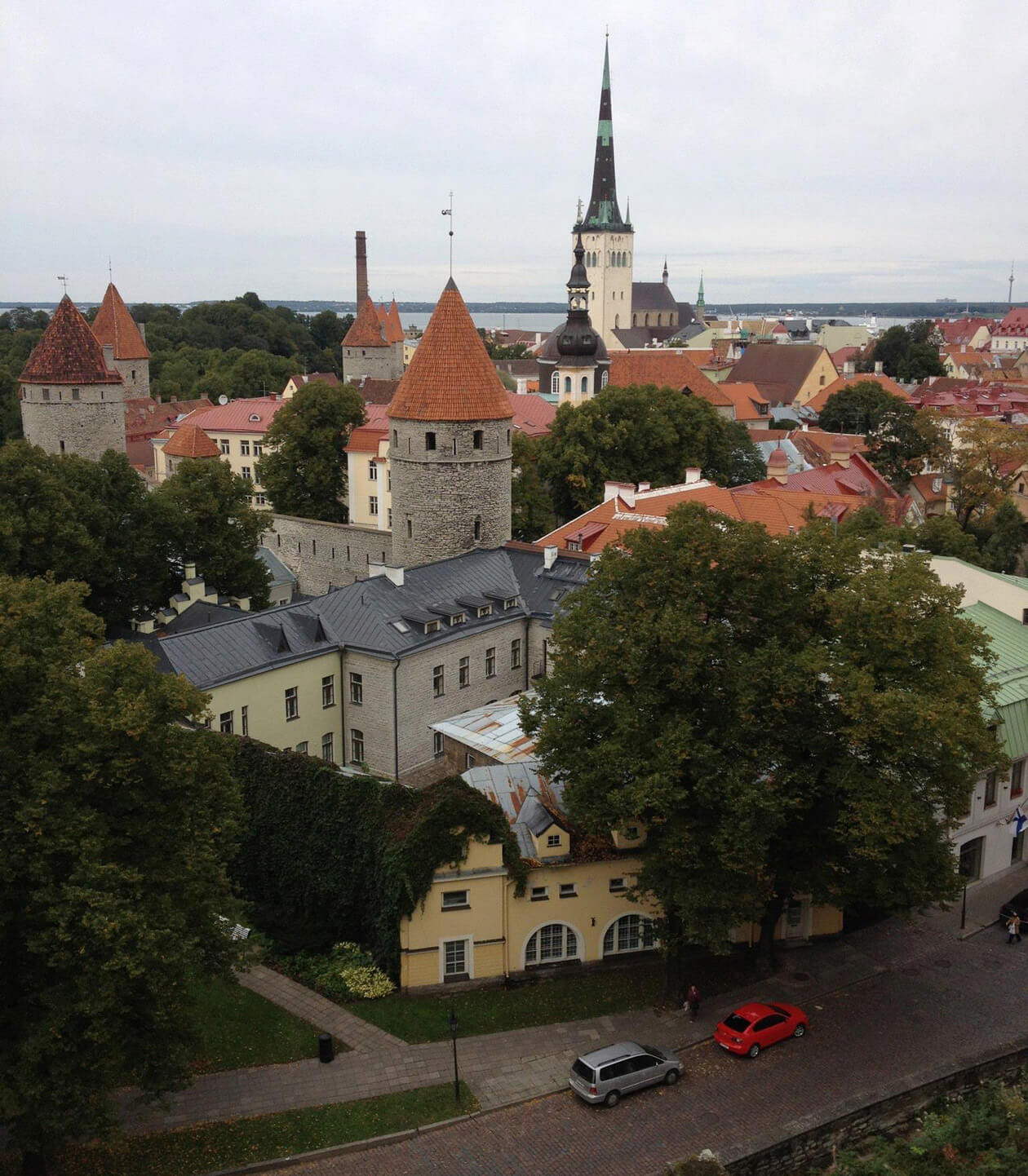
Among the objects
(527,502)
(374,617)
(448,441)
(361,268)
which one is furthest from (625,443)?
(361,268)

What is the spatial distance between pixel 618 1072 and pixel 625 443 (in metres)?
37.7

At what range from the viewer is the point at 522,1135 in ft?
58.8

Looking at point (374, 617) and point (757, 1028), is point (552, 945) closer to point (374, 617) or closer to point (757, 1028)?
point (757, 1028)

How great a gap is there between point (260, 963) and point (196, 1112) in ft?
15.6

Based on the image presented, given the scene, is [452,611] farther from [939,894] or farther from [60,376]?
[60,376]

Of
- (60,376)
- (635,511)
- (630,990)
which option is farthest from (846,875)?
(60,376)

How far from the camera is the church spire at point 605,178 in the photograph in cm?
12044

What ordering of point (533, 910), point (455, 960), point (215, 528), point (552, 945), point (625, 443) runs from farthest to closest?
point (625, 443)
point (215, 528)
point (552, 945)
point (533, 910)
point (455, 960)

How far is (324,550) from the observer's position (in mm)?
49375

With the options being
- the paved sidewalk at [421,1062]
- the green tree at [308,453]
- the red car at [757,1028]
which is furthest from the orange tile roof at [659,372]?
the red car at [757,1028]

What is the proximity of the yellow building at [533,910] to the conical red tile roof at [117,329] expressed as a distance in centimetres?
6807

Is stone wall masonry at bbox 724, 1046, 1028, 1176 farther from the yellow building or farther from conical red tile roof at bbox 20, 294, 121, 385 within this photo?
conical red tile roof at bbox 20, 294, 121, 385

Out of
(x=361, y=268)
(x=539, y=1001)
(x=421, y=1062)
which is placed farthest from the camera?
(x=361, y=268)

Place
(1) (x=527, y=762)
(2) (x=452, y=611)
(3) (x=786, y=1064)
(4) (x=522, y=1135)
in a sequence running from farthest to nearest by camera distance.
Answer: (2) (x=452, y=611)
(1) (x=527, y=762)
(3) (x=786, y=1064)
(4) (x=522, y=1135)
